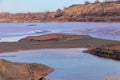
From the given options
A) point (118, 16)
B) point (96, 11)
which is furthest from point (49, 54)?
point (96, 11)

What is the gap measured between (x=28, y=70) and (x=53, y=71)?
2.06 m

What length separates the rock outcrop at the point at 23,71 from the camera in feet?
56.9

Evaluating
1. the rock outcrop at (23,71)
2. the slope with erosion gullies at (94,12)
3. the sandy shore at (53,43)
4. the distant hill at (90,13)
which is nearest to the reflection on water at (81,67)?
the rock outcrop at (23,71)

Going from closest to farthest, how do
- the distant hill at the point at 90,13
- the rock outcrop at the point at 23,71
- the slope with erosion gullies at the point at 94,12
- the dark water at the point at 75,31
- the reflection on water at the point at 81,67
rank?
the rock outcrop at the point at 23,71 < the reflection on water at the point at 81,67 < the dark water at the point at 75,31 < the distant hill at the point at 90,13 < the slope with erosion gullies at the point at 94,12

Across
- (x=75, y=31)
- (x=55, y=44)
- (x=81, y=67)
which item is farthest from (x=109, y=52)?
(x=75, y=31)

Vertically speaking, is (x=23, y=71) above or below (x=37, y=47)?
above

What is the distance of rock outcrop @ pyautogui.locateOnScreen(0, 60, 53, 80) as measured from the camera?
56.9 feet

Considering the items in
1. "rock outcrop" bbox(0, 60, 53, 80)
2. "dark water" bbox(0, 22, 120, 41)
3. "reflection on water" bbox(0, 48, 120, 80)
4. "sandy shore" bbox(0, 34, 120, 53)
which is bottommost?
"dark water" bbox(0, 22, 120, 41)

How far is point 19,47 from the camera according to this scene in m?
37.7

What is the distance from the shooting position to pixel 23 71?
1950 centimetres

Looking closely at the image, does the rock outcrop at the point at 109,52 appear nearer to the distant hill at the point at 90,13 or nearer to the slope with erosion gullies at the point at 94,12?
the distant hill at the point at 90,13

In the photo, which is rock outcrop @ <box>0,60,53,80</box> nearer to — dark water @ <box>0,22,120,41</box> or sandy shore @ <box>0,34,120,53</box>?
sandy shore @ <box>0,34,120,53</box>

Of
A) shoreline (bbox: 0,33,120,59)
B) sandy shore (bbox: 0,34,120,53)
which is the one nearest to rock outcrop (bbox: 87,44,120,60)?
shoreline (bbox: 0,33,120,59)

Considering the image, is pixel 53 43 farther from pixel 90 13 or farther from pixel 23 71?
pixel 90 13
